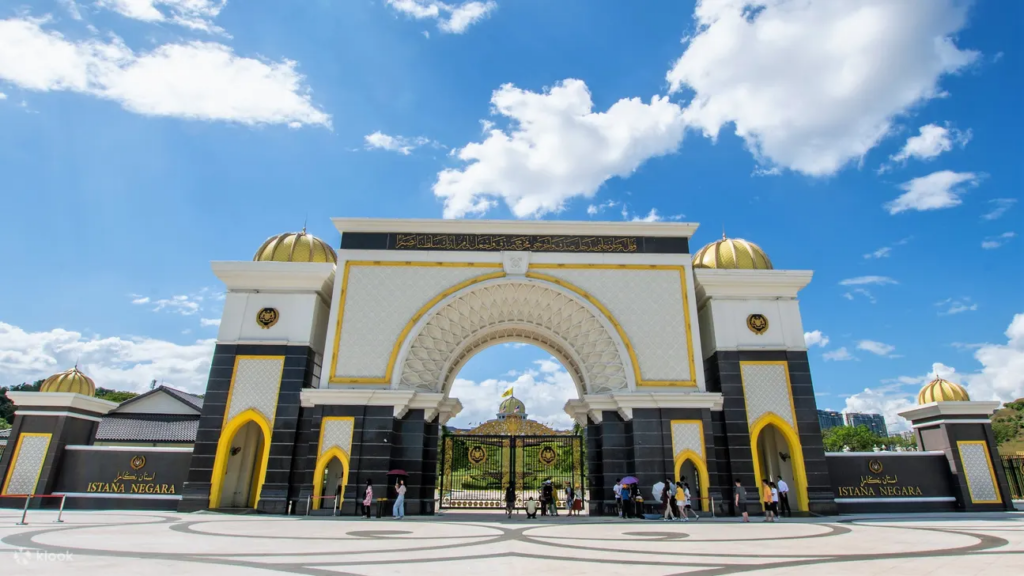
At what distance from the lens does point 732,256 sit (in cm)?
1923

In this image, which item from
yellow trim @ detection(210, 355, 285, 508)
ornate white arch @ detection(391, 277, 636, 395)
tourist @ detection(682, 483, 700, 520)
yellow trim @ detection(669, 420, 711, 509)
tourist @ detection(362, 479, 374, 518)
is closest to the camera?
tourist @ detection(682, 483, 700, 520)

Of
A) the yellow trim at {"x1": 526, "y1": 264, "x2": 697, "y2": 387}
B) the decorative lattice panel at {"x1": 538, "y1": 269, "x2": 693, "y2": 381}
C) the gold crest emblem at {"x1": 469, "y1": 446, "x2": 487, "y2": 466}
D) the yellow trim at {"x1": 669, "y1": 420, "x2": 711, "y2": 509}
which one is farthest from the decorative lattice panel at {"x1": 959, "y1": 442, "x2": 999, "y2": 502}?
the gold crest emblem at {"x1": 469, "y1": 446, "x2": 487, "y2": 466}

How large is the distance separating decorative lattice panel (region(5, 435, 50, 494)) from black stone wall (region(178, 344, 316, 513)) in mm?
4543

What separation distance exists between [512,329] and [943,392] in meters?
13.9

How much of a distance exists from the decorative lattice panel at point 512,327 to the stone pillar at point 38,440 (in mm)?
10354

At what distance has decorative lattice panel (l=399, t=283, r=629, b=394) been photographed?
17812 mm

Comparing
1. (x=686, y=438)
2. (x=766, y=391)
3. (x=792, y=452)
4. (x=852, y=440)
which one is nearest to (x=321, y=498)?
(x=686, y=438)

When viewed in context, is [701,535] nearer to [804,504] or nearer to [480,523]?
[480,523]

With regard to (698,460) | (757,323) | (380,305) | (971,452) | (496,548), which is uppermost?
(380,305)

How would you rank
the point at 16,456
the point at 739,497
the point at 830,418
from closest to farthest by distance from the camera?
the point at 739,497, the point at 16,456, the point at 830,418

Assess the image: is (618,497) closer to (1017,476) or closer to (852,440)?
(1017,476)

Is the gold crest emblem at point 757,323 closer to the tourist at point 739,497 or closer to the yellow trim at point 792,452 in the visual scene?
the yellow trim at point 792,452

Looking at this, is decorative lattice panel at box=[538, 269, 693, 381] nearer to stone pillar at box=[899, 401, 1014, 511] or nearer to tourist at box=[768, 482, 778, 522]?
tourist at box=[768, 482, 778, 522]

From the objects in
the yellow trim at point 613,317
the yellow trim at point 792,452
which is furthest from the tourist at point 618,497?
the yellow trim at point 792,452
